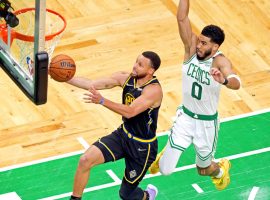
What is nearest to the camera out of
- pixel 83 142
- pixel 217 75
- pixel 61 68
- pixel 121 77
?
pixel 217 75

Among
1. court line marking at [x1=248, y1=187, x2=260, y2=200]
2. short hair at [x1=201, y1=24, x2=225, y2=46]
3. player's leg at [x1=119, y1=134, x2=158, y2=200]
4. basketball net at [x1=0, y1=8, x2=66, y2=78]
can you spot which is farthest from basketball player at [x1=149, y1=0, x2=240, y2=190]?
basketball net at [x1=0, y1=8, x2=66, y2=78]

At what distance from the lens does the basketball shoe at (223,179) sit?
15.3 m

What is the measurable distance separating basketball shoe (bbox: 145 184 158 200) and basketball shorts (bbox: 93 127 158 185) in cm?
68

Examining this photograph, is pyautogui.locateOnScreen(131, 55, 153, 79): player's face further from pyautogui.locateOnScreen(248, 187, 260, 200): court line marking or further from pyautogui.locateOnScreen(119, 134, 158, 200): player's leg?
pyautogui.locateOnScreen(248, 187, 260, 200): court line marking

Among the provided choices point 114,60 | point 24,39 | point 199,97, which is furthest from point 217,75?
point 114,60

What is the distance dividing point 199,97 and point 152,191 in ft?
5.41

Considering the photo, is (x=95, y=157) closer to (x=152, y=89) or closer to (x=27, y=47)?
(x=152, y=89)

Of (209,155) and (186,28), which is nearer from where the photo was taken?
(186,28)

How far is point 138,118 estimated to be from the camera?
46.4 feet

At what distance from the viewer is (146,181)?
1584 centimetres

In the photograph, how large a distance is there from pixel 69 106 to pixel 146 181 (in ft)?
7.49

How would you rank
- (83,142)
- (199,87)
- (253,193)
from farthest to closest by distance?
(83,142) → (253,193) → (199,87)

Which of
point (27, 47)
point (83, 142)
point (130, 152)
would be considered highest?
point (27, 47)

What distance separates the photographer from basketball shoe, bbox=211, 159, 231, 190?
1529 centimetres
